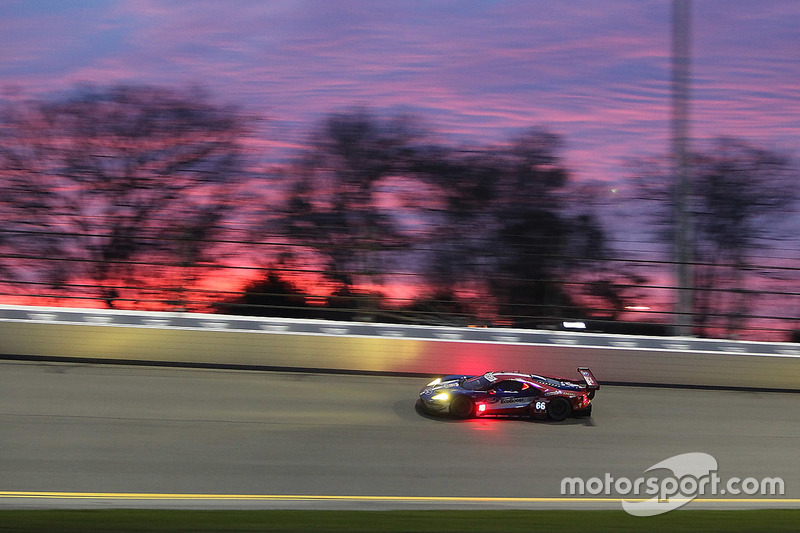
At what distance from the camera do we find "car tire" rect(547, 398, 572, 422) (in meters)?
11.7

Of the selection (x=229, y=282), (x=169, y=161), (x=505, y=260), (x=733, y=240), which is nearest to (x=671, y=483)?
(x=505, y=260)

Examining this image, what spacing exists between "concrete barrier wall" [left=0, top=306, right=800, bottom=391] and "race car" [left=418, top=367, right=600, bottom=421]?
270cm

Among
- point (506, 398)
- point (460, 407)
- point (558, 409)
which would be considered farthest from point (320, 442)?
point (558, 409)

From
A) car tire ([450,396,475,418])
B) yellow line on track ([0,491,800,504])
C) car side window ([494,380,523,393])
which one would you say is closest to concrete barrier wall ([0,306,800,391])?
car side window ([494,380,523,393])

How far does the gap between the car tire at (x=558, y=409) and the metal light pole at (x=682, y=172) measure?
193 inches

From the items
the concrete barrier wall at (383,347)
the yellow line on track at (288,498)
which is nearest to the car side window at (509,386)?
the concrete barrier wall at (383,347)

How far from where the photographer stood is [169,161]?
24.2 meters

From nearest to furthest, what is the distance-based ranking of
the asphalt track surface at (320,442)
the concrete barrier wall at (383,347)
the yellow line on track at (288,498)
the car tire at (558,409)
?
the yellow line on track at (288,498), the asphalt track surface at (320,442), the car tire at (558,409), the concrete barrier wall at (383,347)

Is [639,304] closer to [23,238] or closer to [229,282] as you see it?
[229,282]

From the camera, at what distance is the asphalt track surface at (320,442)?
8.49m

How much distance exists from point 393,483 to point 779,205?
18.8 m

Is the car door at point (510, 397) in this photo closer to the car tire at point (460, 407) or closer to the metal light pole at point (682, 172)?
the car tire at point (460, 407)

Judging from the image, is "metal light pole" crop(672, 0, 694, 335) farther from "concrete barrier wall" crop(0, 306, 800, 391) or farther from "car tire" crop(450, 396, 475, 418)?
"car tire" crop(450, 396, 475, 418)

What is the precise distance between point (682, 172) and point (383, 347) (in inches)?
271
